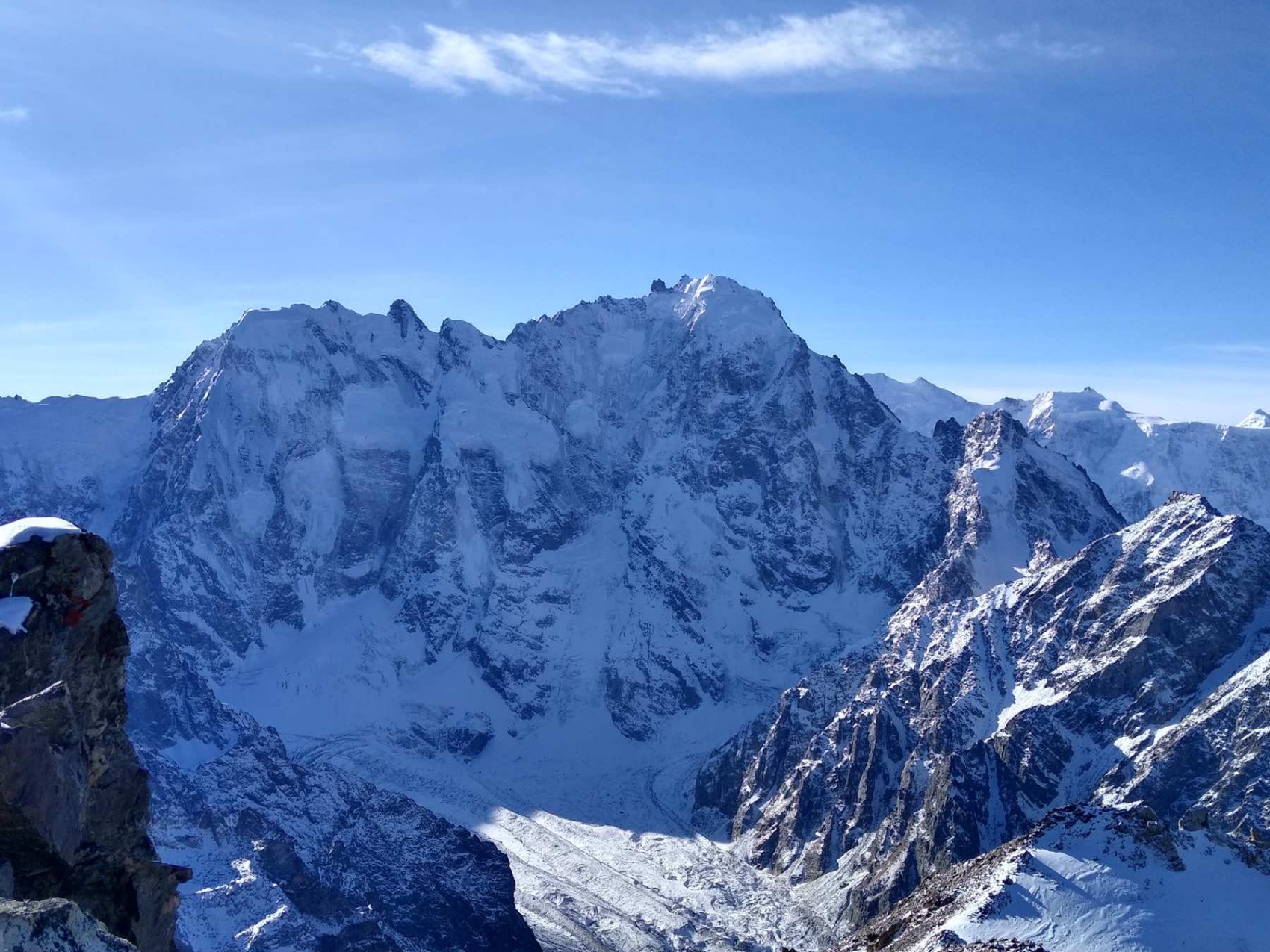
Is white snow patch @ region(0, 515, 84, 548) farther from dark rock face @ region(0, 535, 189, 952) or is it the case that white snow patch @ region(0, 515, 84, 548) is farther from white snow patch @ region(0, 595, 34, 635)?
white snow patch @ region(0, 595, 34, 635)

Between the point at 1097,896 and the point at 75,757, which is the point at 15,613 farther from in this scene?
the point at 1097,896

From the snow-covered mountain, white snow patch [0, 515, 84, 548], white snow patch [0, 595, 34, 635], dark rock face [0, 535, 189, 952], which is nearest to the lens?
dark rock face [0, 535, 189, 952]

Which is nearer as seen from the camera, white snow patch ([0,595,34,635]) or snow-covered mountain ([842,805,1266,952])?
white snow patch ([0,595,34,635])

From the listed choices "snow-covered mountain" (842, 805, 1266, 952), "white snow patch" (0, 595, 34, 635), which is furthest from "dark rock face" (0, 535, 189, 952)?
"snow-covered mountain" (842, 805, 1266, 952)

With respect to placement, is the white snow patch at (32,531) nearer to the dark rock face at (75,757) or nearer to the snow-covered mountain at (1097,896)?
the dark rock face at (75,757)

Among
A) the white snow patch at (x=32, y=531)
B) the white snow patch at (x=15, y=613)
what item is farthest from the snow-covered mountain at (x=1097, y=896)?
the white snow patch at (x=32, y=531)

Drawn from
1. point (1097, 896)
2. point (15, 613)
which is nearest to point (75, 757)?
point (15, 613)

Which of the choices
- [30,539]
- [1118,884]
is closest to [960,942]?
[1118,884]

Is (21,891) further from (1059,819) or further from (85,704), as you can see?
(1059,819)
